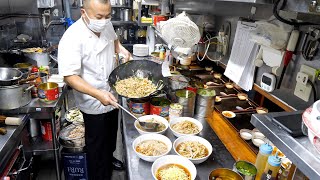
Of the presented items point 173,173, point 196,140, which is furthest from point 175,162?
point 196,140

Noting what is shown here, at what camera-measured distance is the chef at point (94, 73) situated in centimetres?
224

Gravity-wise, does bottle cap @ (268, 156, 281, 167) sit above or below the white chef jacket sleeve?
below

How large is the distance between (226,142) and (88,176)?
185 centimetres

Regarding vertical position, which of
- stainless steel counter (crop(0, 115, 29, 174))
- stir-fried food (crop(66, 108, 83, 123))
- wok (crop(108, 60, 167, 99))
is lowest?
stir-fried food (crop(66, 108, 83, 123))

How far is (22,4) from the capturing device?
4156 millimetres

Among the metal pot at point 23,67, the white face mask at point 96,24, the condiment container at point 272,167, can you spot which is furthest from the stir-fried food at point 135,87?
the metal pot at point 23,67

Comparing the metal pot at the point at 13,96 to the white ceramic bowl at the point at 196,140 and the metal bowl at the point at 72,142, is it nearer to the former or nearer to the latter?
the metal bowl at the point at 72,142

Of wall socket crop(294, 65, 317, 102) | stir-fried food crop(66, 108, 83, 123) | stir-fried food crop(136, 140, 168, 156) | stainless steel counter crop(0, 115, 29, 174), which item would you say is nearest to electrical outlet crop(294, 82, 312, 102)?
wall socket crop(294, 65, 317, 102)

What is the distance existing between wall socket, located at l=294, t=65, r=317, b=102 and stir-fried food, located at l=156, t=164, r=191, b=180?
966 millimetres

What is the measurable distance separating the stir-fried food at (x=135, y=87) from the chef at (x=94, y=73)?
128 mm

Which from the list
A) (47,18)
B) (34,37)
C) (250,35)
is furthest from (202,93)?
(47,18)

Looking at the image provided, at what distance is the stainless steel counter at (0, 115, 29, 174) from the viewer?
184 centimetres

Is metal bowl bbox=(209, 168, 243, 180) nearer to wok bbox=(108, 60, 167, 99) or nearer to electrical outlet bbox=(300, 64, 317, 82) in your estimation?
electrical outlet bbox=(300, 64, 317, 82)

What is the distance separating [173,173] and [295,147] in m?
0.85
